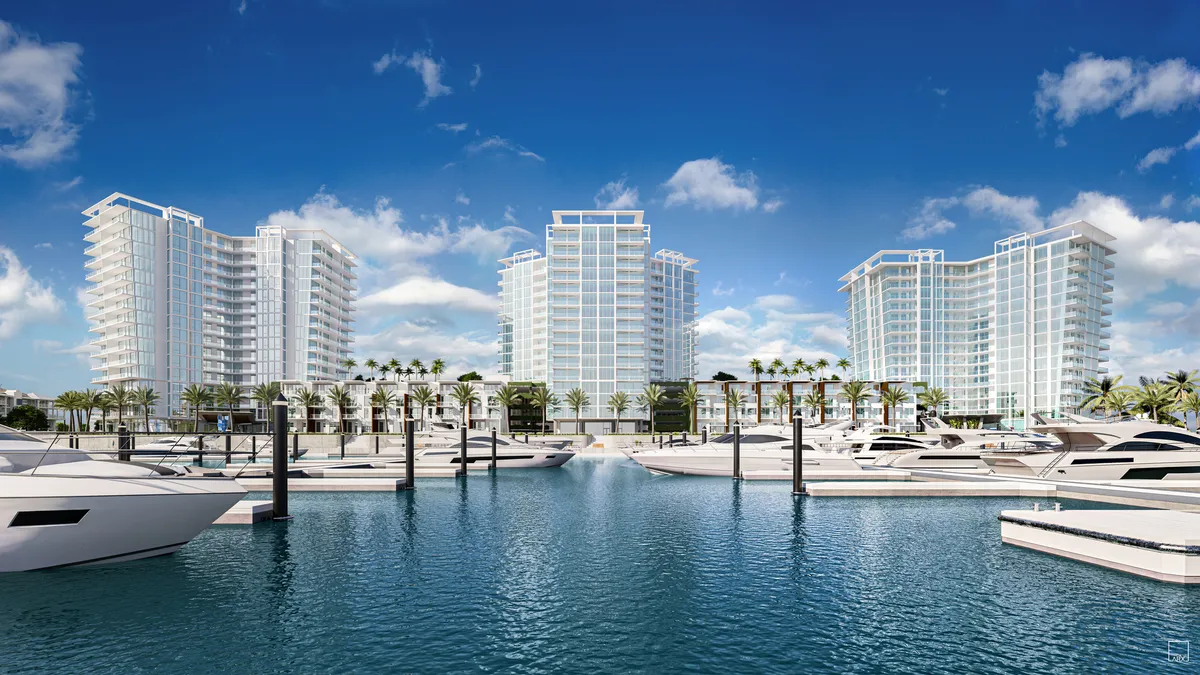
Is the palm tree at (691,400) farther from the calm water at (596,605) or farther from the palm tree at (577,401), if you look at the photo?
the calm water at (596,605)

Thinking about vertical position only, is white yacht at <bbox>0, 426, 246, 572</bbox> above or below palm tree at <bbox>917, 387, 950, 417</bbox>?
above

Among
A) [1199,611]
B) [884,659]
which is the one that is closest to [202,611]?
[884,659]

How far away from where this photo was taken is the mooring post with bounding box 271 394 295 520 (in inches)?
926

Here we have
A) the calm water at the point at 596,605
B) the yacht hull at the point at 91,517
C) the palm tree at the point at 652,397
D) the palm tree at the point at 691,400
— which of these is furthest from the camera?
the palm tree at the point at 691,400

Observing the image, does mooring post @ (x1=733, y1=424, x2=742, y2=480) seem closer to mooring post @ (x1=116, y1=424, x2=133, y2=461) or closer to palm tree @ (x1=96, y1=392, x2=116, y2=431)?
mooring post @ (x1=116, y1=424, x2=133, y2=461)

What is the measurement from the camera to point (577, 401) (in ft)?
387

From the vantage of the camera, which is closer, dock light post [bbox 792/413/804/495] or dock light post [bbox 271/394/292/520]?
dock light post [bbox 271/394/292/520]

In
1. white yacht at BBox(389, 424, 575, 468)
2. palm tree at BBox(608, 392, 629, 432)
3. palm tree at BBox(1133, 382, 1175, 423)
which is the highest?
palm tree at BBox(1133, 382, 1175, 423)

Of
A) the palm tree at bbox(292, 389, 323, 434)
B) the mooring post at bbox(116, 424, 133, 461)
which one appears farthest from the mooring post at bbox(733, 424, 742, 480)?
the palm tree at bbox(292, 389, 323, 434)

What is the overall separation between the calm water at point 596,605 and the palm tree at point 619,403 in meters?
94.6

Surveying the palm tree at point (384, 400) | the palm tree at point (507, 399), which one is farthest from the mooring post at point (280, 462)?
the palm tree at point (507, 399)

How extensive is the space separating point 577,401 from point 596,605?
340 feet

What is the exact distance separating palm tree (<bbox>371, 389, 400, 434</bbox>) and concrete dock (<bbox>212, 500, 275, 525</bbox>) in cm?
8764

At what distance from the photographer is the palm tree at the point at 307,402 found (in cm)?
11525
